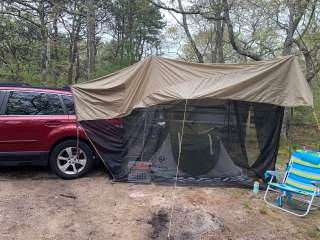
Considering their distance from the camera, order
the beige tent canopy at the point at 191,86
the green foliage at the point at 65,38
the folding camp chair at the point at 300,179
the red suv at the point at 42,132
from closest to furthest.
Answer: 1. the folding camp chair at the point at 300,179
2. the beige tent canopy at the point at 191,86
3. the red suv at the point at 42,132
4. the green foliage at the point at 65,38

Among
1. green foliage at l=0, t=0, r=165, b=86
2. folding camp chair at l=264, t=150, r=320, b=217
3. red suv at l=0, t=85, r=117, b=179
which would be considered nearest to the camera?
folding camp chair at l=264, t=150, r=320, b=217

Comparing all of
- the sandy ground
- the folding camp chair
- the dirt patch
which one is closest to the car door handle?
the sandy ground

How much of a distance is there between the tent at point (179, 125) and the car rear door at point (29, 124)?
45 cm

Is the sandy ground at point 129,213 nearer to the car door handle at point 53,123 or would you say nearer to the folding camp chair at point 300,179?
the folding camp chair at point 300,179

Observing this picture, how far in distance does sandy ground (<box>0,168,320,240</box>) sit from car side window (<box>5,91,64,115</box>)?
1174mm

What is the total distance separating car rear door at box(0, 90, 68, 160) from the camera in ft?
17.5

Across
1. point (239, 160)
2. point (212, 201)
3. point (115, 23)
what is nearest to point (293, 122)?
point (239, 160)

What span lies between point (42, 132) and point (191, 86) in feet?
8.58

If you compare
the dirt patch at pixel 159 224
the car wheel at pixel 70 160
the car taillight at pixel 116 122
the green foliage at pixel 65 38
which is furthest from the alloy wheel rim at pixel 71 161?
the green foliage at pixel 65 38

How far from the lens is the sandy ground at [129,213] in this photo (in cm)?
396

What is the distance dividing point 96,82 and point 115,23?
17.3 meters

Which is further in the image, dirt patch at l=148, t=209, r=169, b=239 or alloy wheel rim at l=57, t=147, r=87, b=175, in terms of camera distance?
alloy wheel rim at l=57, t=147, r=87, b=175

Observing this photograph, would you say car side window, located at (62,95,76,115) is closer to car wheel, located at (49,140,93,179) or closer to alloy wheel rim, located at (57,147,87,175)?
car wheel, located at (49,140,93,179)

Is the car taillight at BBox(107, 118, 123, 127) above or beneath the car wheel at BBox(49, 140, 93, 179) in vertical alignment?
above
